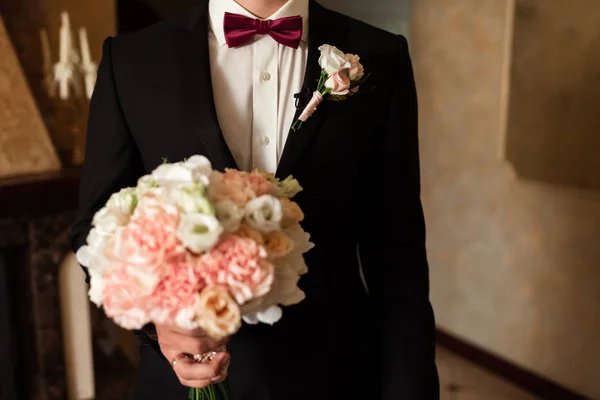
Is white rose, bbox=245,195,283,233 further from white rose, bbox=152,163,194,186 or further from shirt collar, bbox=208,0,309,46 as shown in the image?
shirt collar, bbox=208,0,309,46

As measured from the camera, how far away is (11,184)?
1.93 metres

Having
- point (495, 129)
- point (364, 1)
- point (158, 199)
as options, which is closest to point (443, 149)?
point (495, 129)

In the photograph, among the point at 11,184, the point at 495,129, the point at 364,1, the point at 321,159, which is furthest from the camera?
the point at 364,1

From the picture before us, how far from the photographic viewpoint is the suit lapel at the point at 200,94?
3.08 ft

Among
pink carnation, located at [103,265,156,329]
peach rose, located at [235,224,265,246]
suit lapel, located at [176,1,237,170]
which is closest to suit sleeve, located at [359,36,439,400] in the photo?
suit lapel, located at [176,1,237,170]

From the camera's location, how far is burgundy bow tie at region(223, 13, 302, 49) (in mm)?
976

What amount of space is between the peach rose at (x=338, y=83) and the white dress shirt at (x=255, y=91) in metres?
0.08

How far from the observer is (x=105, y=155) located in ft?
3.28

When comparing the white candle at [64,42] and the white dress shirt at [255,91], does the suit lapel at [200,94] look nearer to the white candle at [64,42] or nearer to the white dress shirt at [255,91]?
the white dress shirt at [255,91]

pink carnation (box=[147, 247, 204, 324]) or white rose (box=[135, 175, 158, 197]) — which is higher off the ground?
white rose (box=[135, 175, 158, 197])

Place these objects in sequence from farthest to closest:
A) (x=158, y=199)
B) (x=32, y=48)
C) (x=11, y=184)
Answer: (x=32, y=48)
(x=11, y=184)
(x=158, y=199)

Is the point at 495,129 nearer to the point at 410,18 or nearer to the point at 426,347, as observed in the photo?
the point at 410,18

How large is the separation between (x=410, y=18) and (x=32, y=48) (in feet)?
5.72

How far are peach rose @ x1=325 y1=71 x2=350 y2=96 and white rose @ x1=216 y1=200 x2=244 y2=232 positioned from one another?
0.34 m
